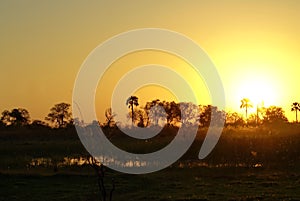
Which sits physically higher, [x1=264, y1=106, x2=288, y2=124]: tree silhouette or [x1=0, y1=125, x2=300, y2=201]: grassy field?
[x1=264, y1=106, x2=288, y2=124]: tree silhouette

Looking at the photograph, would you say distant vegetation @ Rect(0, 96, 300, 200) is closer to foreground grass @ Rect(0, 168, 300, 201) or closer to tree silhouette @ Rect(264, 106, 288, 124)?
foreground grass @ Rect(0, 168, 300, 201)

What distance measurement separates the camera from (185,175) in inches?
1105

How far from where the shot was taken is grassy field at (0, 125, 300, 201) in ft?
70.4

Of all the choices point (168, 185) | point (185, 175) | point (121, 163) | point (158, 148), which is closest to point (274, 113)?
point (158, 148)

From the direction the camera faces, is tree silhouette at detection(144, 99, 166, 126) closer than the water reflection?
No

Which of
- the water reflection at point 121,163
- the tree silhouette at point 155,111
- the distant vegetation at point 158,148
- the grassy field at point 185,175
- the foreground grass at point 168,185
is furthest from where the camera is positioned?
the tree silhouette at point 155,111

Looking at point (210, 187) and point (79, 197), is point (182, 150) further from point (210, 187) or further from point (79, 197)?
point (79, 197)

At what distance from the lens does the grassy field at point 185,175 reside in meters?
21.5

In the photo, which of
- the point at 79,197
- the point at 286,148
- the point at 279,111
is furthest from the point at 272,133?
the point at 279,111

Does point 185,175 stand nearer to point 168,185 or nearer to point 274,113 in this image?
point 168,185

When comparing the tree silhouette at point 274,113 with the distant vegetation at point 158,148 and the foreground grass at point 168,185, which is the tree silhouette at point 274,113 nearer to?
the distant vegetation at point 158,148

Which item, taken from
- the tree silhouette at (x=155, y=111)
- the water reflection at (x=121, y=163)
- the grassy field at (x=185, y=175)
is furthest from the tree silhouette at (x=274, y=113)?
the water reflection at (x=121, y=163)

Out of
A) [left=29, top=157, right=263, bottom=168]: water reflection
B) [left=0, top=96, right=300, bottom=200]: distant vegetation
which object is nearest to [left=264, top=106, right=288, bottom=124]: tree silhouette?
[left=0, top=96, right=300, bottom=200]: distant vegetation

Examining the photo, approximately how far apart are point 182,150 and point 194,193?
65.9 feet
